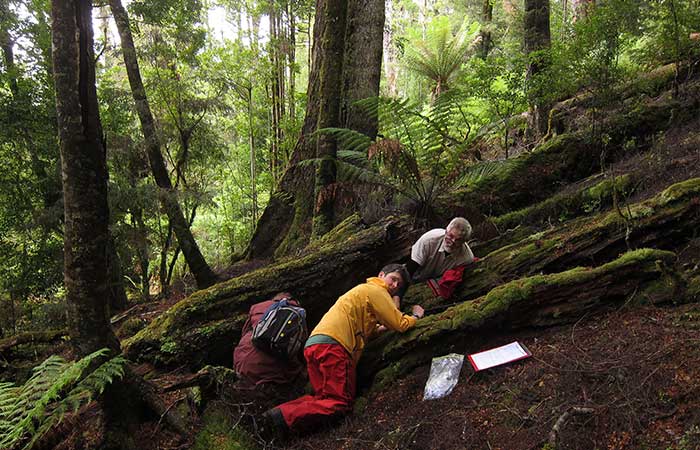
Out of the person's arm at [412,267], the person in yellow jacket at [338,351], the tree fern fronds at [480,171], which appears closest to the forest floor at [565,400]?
the person in yellow jacket at [338,351]

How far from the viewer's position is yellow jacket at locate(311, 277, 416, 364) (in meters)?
3.35

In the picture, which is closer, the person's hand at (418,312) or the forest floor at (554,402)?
the forest floor at (554,402)

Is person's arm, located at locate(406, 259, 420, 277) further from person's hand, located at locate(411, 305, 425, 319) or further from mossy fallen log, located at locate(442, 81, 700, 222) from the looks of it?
mossy fallen log, located at locate(442, 81, 700, 222)

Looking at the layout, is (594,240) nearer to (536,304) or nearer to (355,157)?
(536,304)

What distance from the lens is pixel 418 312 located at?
12.5 ft

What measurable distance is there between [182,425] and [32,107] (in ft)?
19.6

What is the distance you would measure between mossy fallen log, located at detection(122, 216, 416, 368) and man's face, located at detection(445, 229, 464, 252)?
702 mm

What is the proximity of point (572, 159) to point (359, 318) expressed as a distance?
4159 mm

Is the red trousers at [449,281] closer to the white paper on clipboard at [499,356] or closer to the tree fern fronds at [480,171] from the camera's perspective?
the white paper on clipboard at [499,356]

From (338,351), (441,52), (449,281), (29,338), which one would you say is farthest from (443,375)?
(441,52)

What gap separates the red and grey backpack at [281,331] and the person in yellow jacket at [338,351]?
18 centimetres

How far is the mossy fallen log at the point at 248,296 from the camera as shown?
3.91 meters

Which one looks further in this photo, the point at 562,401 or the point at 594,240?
the point at 594,240

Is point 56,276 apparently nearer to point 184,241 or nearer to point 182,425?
point 184,241
